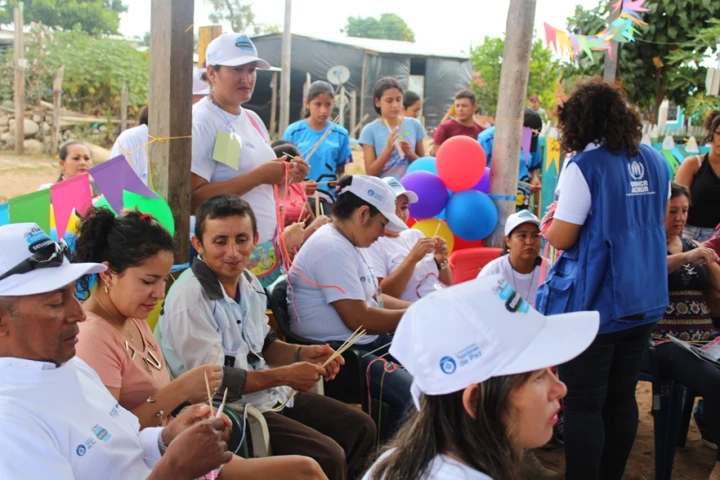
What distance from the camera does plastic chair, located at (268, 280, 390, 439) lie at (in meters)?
3.12

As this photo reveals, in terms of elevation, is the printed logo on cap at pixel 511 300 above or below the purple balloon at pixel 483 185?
above

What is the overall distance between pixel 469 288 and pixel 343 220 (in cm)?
195

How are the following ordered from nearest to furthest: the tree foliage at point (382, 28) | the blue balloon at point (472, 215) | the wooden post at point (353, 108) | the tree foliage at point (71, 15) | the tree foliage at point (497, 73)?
the blue balloon at point (472, 215) < the tree foliage at point (497, 73) < the wooden post at point (353, 108) < the tree foliage at point (71, 15) < the tree foliage at point (382, 28)

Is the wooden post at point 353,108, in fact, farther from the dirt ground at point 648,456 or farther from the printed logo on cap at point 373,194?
the printed logo on cap at point 373,194

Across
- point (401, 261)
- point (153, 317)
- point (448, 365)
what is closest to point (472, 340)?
point (448, 365)

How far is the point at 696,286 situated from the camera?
11.5ft

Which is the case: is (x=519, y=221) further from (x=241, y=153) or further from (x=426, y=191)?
(x=241, y=153)

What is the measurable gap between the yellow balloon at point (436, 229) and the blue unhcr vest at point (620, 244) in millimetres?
2257

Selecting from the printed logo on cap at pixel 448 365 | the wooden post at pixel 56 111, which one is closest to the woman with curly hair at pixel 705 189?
the printed logo on cap at pixel 448 365

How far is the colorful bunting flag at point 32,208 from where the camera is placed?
8.36 feet

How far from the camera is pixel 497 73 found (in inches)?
586

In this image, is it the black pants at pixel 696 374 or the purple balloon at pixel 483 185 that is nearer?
the black pants at pixel 696 374

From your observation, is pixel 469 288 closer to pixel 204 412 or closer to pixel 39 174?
pixel 204 412

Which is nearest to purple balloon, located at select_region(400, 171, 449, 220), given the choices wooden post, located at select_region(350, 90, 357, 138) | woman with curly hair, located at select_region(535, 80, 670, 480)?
woman with curly hair, located at select_region(535, 80, 670, 480)
